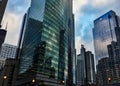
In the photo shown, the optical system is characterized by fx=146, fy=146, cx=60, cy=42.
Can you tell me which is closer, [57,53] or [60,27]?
[57,53]

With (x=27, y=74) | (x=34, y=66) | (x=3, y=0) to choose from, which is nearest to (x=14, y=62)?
(x=27, y=74)

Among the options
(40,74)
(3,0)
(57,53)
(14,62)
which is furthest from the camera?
(14,62)

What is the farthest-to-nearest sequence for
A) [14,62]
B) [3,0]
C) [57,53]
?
[14,62]
[57,53]
[3,0]

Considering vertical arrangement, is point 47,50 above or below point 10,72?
above

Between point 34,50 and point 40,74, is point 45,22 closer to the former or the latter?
point 34,50

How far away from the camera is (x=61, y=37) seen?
11619 centimetres

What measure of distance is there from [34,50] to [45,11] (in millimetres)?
27846

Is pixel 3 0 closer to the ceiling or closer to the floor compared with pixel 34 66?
closer to the ceiling

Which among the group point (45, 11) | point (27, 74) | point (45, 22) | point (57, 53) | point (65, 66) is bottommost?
point (27, 74)

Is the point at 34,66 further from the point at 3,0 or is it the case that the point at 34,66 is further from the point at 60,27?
the point at 3,0

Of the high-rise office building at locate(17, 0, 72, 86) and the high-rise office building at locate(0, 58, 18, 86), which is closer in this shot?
the high-rise office building at locate(17, 0, 72, 86)

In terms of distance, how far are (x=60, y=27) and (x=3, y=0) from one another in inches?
3237

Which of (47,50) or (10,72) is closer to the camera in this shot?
(47,50)

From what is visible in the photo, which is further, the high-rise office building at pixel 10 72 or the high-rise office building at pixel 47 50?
the high-rise office building at pixel 10 72
